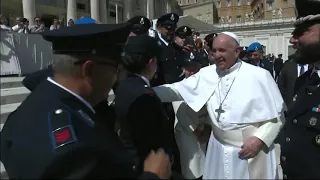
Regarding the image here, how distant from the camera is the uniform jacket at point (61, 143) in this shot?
4.31ft

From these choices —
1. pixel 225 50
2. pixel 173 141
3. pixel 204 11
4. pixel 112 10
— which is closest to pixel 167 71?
pixel 173 141

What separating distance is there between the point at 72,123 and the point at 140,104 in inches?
39.0

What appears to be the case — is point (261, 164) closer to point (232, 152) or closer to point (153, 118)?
point (232, 152)

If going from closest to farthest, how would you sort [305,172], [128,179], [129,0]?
[128,179]
[305,172]
[129,0]

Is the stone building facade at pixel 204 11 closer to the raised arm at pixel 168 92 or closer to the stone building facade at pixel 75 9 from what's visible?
the stone building facade at pixel 75 9

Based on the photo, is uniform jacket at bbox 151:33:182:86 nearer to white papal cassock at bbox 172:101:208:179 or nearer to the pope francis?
white papal cassock at bbox 172:101:208:179

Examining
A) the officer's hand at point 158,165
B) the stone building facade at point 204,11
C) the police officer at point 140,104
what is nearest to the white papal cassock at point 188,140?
the police officer at point 140,104

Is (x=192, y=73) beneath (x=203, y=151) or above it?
above

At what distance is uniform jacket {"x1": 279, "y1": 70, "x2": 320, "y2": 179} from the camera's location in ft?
8.98

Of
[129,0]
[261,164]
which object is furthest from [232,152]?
[129,0]

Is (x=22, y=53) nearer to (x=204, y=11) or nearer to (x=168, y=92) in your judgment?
(x=168, y=92)

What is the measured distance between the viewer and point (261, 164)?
326 cm

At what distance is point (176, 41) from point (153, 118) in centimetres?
313

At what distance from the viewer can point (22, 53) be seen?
30.3 ft
